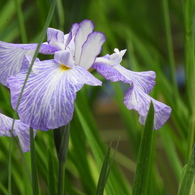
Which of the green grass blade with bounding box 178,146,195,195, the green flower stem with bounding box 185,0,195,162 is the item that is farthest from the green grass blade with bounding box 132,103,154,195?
the green flower stem with bounding box 185,0,195,162

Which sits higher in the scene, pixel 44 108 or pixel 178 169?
pixel 44 108

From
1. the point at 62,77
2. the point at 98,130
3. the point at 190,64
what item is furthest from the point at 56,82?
the point at 98,130

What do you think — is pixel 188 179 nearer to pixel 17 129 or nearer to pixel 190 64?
pixel 17 129

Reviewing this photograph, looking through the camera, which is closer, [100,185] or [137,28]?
[100,185]

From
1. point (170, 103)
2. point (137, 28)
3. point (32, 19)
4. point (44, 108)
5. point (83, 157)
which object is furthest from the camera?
point (32, 19)

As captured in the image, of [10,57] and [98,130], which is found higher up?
[10,57]

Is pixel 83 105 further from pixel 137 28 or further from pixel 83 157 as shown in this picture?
pixel 137 28

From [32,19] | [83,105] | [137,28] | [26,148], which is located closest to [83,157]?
[83,105]

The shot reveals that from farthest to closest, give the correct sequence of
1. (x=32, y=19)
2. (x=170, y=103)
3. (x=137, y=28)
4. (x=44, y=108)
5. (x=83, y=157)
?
(x=32, y=19) → (x=137, y=28) → (x=170, y=103) → (x=83, y=157) → (x=44, y=108)
